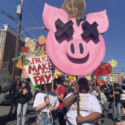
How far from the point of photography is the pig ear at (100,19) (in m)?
2.64

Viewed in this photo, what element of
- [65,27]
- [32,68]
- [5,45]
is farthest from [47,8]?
[5,45]

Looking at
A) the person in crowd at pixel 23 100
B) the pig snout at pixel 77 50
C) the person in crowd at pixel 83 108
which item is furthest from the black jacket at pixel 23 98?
the pig snout at pixel 77 50

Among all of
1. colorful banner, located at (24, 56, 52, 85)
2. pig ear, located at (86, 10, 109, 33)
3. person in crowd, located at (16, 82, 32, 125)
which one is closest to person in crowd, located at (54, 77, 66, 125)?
person in crowd, located at (16, 82, 32, 125)

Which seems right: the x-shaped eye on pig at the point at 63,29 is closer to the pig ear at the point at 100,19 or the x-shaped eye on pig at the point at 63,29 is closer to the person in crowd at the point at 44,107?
the pig ear at the point at 100,19

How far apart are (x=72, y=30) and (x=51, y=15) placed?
40 cm

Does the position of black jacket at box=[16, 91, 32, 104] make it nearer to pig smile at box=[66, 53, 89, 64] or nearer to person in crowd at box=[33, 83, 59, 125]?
person in crowd at box=[33, 83, 59, 125]

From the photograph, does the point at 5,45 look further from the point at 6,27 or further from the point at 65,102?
the point at 65,102

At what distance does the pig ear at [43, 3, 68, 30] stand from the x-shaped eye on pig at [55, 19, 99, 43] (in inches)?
3.4

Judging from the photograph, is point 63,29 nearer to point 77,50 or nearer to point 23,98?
point 77,50

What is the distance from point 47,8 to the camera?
2.39 metres

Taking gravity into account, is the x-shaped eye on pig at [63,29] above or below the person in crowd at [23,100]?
above

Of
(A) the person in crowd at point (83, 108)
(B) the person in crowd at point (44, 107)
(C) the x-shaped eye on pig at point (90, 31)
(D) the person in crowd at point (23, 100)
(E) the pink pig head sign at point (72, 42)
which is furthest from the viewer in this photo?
(D) the person in crowd at point (23, 100)

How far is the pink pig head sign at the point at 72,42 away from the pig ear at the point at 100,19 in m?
0.02

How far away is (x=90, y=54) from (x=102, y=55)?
208 mm
